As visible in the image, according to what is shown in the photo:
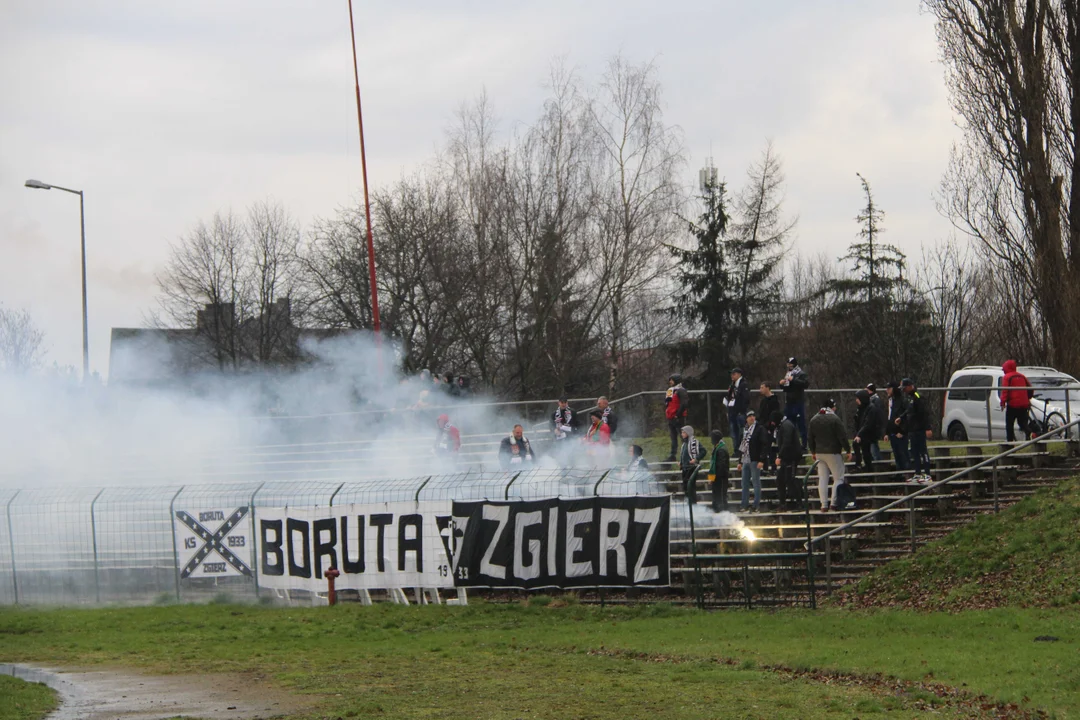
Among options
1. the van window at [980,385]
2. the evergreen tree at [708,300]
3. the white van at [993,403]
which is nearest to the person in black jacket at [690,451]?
the white van at [993,403]

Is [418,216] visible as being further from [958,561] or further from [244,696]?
[244,696]

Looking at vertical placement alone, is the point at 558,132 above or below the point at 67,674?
above

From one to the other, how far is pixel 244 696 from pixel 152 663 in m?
3.40

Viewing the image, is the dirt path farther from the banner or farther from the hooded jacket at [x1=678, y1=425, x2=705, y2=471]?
the hooded jacket at [x1=678, y1=425, x2=705, y2=471]

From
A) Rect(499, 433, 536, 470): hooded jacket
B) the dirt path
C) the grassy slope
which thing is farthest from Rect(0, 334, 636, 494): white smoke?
the dirt path

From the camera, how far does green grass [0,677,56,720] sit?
1195 cm

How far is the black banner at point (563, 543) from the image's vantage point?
1930cm

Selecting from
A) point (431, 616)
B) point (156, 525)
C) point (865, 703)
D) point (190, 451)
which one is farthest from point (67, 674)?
point (190, 451)

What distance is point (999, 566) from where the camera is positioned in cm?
1917

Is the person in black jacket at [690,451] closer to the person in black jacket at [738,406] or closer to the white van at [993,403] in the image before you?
the person in black jacket at [738,406]

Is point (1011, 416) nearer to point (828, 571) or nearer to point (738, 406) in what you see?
point (738, 406)

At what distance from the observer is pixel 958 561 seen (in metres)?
19.7

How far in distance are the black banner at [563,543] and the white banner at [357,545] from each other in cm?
44

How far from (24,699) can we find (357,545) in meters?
8.37
